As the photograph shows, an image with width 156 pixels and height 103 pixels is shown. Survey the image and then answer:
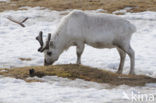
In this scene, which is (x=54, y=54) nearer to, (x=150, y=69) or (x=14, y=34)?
(x=150, y=69)

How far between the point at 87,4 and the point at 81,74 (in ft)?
57.7

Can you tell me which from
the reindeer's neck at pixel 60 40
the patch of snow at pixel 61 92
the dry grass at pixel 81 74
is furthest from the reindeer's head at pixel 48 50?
the patch of snow at pixel 61 92

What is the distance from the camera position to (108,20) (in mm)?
12680

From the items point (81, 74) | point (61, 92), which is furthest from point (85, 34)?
point (61, 92)

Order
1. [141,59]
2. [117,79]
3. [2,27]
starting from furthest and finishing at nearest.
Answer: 1. [2,27]
2. [141,59]
3. [117,79]

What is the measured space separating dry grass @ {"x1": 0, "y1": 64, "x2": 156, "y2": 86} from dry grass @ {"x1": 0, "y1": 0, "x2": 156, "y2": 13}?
14.2m

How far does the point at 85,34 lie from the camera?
1240cm

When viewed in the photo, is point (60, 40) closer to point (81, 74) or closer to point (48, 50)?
point (48, 50)

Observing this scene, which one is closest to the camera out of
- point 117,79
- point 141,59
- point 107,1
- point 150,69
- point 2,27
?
point 117,79

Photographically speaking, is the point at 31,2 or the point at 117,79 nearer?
the point at 117,79

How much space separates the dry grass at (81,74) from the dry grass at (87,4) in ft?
46.5

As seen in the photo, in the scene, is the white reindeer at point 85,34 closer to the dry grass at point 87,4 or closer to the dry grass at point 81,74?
the dry grass at point 81,74

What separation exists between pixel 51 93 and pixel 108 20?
4.43 m

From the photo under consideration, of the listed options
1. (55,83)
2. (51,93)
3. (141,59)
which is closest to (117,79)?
(55,83)
